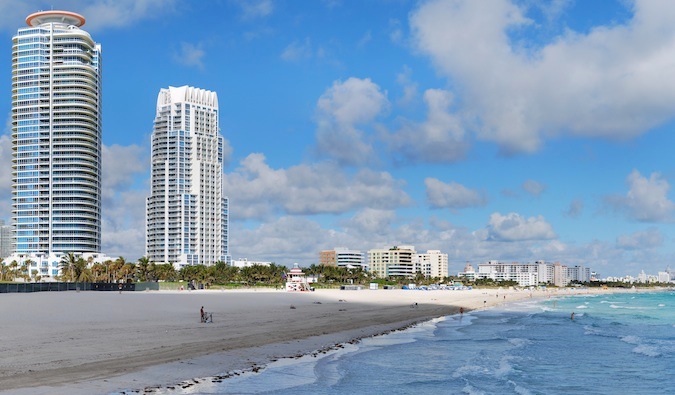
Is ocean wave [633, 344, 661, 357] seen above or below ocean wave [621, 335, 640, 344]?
above

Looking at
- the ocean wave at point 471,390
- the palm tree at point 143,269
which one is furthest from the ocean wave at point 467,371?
the palm tree at point 143,269

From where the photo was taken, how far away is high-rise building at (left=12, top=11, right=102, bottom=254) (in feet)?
596

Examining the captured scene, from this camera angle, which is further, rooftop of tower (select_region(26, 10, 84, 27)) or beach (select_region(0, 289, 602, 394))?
rooftop of tower (select_region(26, 10, 84, 27))

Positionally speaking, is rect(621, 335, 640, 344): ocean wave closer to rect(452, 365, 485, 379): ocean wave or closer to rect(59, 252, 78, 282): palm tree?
rect(452, 365, 485, 379): ocean wave

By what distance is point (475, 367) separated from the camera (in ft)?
102

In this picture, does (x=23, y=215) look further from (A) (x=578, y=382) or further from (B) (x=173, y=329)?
(A) (x=578, y=382)

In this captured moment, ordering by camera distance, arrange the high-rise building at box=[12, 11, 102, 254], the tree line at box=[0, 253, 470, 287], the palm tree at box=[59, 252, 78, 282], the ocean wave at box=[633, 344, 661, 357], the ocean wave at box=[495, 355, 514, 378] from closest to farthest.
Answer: the ocean wave at box=[495, 355, 514, 378], the ocean wave at box=[633, 344, 661, 357], the palm tree at box=[59, 252, 78, 282], the tree line at box=[0, 253, 470, 287], the high-rise building at box=[12, 11, 102, 254]

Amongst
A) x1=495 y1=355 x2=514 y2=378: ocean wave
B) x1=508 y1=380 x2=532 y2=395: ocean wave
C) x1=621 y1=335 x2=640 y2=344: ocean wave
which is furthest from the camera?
x1=621 y1=335 x2=640 y2=344: ocean wave

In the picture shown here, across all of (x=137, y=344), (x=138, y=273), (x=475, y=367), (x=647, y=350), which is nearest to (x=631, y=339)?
(x=647, y=350)

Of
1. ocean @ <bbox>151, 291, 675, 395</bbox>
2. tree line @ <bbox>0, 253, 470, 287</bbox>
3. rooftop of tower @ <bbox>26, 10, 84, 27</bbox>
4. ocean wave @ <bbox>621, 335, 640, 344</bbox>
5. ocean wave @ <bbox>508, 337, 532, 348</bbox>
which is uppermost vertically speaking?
rooftop of tower @ <bbox>26, 10, 84, 27</bbox>

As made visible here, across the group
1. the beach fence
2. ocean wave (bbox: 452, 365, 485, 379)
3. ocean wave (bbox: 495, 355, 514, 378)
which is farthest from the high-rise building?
ocean wave (bbox: 452, 365, 485, 379)

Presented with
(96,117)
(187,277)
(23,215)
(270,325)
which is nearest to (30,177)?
(23,215)

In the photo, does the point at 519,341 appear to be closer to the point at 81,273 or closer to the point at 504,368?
the point at 504,368

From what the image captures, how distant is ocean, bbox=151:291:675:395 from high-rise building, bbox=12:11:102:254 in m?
156
